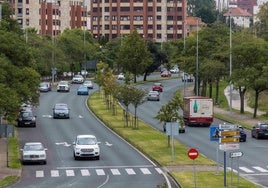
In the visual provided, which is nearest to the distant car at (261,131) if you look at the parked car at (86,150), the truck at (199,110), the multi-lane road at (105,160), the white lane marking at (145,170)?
the multi-lane road at (105,160)

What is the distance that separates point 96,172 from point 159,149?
11.3 metres

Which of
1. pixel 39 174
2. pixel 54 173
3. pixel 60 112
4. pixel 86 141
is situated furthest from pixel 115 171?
pixel 60 112

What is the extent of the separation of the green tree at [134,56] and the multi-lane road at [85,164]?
195 ft

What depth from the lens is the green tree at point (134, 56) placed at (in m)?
144

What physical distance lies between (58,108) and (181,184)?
153 ft

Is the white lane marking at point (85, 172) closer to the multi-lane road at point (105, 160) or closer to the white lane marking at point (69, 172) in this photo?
the multi-lane road at point (105, 160)

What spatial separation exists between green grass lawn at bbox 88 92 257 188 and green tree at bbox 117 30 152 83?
44517 mm

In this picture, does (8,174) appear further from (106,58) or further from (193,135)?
(106,58)

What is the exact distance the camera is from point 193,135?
72750 mm

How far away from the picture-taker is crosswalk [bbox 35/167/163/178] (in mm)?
48312

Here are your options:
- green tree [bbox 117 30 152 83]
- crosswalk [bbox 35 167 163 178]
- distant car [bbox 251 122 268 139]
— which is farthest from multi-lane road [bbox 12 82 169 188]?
green tree [bbox 117 30 152 83]

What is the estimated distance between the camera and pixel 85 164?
2109 inches

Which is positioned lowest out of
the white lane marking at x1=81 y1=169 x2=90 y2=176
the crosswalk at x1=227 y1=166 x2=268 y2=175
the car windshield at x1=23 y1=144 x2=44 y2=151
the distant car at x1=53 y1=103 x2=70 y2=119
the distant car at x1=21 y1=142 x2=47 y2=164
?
the distant car at x1=53 y1=103 x2=70 y2=119

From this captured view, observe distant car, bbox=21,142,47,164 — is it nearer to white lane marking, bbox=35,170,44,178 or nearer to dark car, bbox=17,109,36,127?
white lane marking, bbox=35,170,44,178
